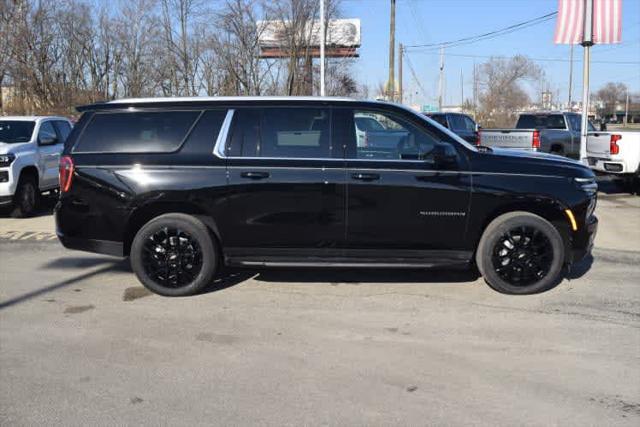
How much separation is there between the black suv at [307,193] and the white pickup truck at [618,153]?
8.18 metres

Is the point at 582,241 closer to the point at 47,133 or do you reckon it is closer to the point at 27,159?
the point at 27,159

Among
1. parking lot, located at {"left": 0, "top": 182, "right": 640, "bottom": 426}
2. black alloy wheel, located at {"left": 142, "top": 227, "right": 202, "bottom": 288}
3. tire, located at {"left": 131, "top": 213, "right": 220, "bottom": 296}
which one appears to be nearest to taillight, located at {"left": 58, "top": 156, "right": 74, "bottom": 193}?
tire, located at {"left": 131, "top": 213, "right": 220, "bottom": 296}

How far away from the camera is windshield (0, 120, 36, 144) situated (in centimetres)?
1089

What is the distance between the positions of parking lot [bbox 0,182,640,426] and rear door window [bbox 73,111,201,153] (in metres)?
1.48

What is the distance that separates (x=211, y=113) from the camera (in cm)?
575

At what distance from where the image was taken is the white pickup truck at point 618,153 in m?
12.9

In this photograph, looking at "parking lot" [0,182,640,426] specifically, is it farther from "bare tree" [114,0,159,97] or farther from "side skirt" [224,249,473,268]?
"bare tree" [114,0,159,97]

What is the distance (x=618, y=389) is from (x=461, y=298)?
2033 mm

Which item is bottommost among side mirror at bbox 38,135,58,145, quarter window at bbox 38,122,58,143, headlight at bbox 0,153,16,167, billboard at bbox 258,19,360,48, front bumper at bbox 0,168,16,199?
front bumper at bbox 0,168,16,199

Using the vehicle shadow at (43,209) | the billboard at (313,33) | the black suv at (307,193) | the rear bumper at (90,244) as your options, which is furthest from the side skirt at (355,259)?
the billboard at (313,33)

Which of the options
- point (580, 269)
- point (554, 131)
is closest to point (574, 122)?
point (554, 131)

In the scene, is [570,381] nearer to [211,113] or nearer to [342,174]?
[342,174]

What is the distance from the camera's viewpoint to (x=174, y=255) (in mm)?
5809

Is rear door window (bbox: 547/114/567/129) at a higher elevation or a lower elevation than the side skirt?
higher
